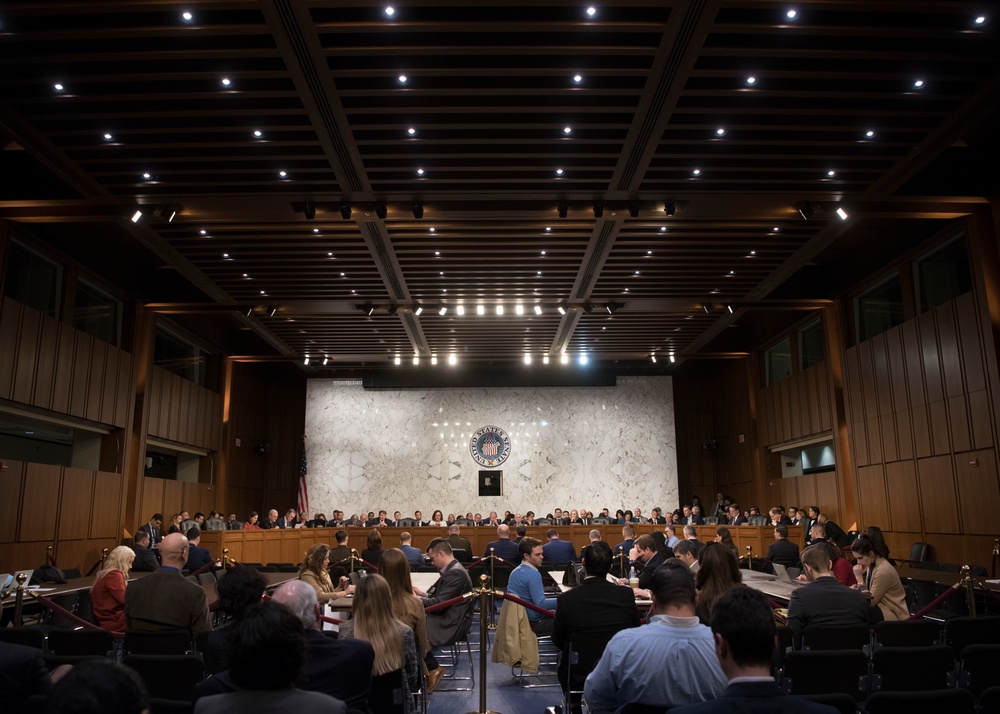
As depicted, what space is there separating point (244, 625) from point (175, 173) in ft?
28.5

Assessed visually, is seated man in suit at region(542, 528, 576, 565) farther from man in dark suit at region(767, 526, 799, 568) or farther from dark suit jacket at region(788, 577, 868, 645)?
dark suit jacket at region(788, 577, 868, 645)

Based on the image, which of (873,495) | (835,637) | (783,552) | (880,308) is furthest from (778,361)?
(835,637)

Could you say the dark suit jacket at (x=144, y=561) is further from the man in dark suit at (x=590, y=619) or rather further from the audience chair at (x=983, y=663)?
the audience chair at (x=983, y=663)

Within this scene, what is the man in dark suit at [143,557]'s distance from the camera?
34.8 feet

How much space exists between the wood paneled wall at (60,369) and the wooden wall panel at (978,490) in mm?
14033

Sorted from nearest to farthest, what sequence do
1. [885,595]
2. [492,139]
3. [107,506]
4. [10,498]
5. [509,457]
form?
1. [885,595]
2. [492,139]
3. [10,498]
4. [107,506]
5. [509,457]

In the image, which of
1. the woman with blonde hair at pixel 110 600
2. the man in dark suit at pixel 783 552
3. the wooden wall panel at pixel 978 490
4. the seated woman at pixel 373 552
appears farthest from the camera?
the man in dark suit at pixel 783 552

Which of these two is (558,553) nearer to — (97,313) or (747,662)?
(97,313)

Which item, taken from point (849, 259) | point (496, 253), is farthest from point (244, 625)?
point (849, 259)

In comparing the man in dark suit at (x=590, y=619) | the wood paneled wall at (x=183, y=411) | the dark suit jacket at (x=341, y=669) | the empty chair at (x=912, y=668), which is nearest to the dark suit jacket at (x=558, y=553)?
the man in dark suit at (x=590, y=619)

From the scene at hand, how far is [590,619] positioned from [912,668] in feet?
5.67

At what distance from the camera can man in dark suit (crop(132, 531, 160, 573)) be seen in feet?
34.8

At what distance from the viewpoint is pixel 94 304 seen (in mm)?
13898

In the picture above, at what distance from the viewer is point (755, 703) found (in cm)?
194
